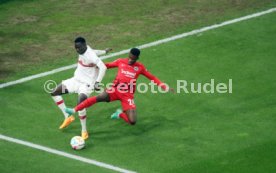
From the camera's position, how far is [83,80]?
1942 cm

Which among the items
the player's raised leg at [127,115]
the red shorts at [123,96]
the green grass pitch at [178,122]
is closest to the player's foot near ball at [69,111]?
the green grass pitch at [178,122]

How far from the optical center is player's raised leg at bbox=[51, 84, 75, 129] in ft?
64.0

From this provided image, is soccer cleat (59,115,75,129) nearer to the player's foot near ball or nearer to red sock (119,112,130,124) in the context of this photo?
the player's foot near ball

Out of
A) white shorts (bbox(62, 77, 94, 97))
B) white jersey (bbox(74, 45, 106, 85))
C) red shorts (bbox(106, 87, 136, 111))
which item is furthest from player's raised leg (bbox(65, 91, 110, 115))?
white jersey (bbox(74, 45, 106, 85))

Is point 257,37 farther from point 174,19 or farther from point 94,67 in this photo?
point 94,67

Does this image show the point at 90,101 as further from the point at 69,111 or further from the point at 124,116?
the point at 124,116

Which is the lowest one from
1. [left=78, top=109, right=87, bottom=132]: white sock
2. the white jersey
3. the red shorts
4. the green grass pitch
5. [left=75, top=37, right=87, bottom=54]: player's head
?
the green grass pitch

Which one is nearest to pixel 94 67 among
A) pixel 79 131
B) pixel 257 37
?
pixel 79 131

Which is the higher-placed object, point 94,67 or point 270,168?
point 94,67

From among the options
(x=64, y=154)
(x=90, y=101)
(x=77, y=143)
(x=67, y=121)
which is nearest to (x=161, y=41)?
(x=67, y=121)

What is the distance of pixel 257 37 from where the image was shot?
2447 centimetres

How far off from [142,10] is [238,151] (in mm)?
9963

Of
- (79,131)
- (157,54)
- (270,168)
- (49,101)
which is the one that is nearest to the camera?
(270,168)

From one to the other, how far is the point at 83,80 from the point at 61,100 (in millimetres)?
794
